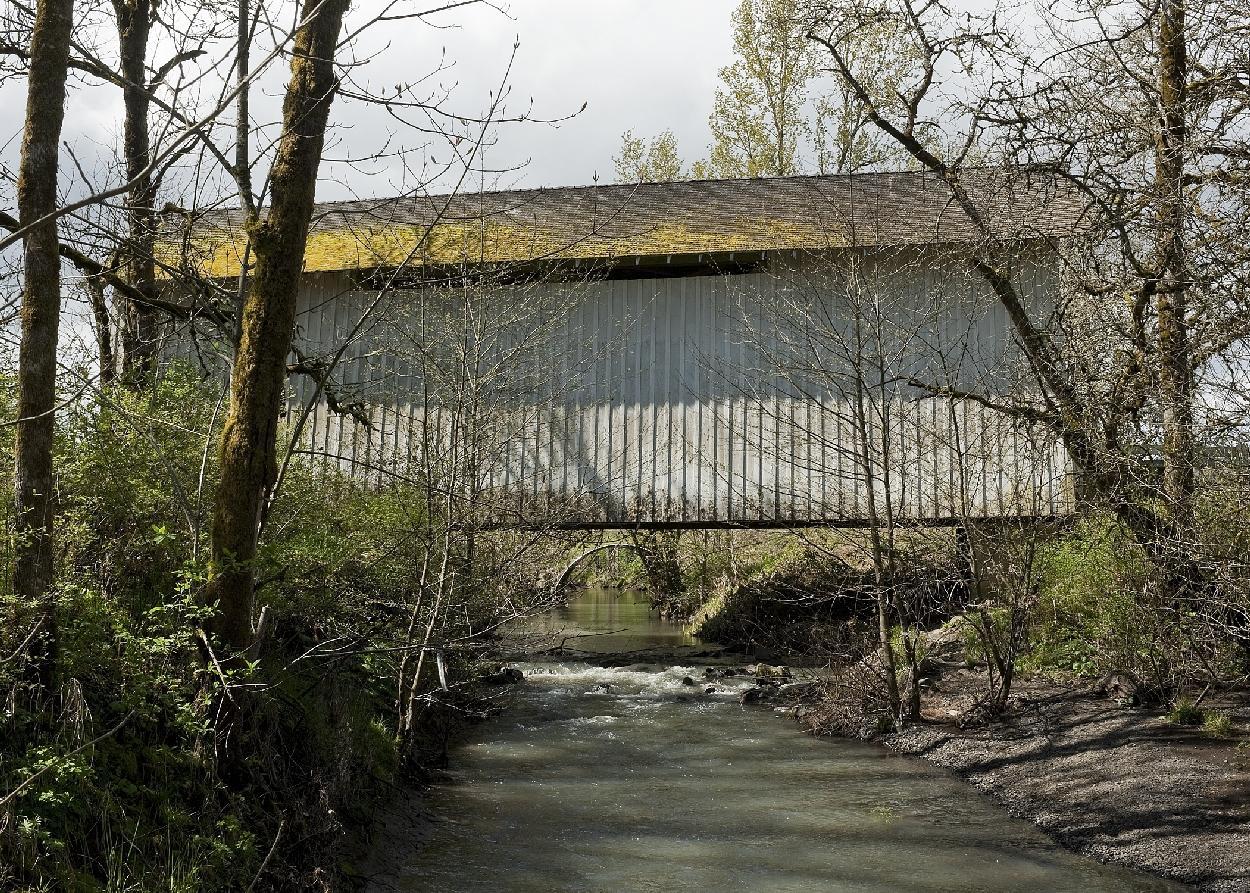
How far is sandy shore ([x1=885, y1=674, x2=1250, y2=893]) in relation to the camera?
18.6 ft

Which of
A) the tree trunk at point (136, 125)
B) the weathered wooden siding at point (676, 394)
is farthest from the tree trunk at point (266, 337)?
the weathered wooden siding at point (676, 394)

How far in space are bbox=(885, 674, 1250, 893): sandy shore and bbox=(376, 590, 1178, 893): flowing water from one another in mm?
216

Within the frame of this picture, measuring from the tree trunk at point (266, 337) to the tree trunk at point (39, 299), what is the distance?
2.42 feet

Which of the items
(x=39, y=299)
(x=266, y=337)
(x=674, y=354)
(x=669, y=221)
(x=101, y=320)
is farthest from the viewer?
(x=669, y=221)

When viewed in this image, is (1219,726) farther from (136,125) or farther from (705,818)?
(136,125)

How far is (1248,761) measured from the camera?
6.47 metres

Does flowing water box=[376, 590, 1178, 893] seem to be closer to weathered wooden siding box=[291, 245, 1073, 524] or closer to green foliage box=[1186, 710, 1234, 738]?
green foliage box=[1186, 710, 1234, 738]

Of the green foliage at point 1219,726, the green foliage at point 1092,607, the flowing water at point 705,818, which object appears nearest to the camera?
the flowing water at point 705,818

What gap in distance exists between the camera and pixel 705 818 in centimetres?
659

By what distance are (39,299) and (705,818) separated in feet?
15.2

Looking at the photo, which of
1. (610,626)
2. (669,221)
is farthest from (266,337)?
(610,626)

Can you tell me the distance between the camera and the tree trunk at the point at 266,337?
5.06 metres

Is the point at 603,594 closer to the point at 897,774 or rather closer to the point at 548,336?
the point at 548,336

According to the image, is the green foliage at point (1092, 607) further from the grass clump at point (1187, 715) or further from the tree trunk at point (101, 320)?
the tree trunk at point (101, 320)
